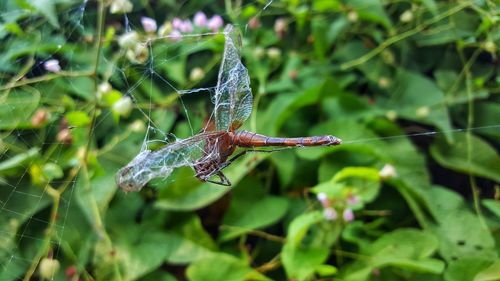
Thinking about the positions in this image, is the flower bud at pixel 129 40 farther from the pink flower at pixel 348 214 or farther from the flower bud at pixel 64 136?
the pink flower at pixel 348 214

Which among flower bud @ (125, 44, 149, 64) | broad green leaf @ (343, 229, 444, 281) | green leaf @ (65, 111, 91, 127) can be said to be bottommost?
broad green leaf @ (343, 229, 444, 281)

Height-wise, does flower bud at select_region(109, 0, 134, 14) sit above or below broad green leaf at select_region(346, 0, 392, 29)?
above

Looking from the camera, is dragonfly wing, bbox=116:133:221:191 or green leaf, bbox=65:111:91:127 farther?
green leaf, bbox=65:111:91:127

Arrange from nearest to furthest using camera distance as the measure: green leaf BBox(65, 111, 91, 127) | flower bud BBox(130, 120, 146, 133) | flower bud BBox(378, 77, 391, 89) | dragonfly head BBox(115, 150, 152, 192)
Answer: dragonfly head BBox(115, 150, 152, 192), green leaf BBox(65, 111, 91, 127), flower bud BBox(130, 120, 146, 133), flower bud BBox(378, 77, 391, 89)

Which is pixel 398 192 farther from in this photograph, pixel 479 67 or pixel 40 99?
pixel 40 99

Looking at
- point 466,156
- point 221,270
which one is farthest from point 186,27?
point 466,156

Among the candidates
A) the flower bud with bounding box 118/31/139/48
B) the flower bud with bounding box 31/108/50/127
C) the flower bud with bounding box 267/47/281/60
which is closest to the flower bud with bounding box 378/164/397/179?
the flower bud with bounding box 267/47/281/60

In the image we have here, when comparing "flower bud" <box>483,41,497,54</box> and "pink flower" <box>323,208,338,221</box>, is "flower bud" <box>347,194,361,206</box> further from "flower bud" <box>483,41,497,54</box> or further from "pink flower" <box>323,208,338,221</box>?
"flower bud" <box>483,41,497,54</box>
